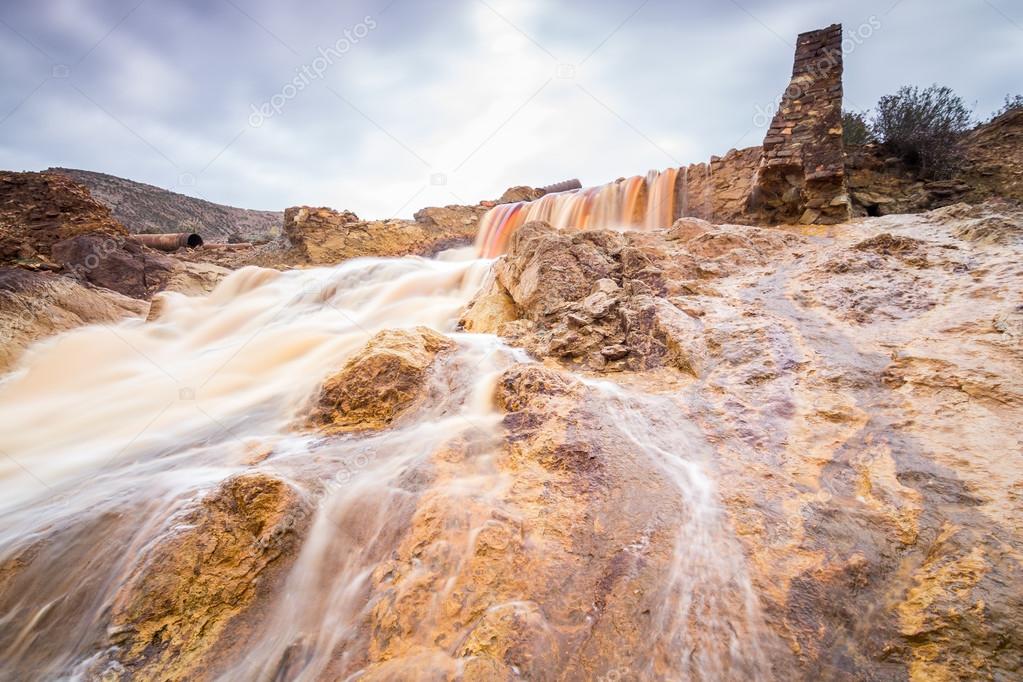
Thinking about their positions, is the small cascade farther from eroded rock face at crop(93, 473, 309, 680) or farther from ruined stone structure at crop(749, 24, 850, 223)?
eroded rock face at crop(93, 473, 309, 680)

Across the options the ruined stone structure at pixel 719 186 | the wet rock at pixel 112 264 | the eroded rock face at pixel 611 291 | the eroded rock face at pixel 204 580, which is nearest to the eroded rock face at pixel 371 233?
the wet rock at pixel 112 264

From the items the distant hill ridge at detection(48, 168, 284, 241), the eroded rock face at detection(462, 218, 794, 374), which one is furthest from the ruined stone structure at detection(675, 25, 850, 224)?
the distant hill ridge at detection(48, 168, 284, 241)

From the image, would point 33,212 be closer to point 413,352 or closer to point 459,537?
point 413,352

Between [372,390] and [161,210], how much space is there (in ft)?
102

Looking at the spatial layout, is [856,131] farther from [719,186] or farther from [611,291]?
[611,291]

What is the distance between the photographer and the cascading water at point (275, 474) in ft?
4.33

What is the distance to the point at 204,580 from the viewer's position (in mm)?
1527

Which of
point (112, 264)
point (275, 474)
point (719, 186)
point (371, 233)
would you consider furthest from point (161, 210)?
point (275, 474)

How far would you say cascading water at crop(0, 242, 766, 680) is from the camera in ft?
4.33

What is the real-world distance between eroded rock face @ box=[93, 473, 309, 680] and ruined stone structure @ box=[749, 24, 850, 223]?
22.8 ft

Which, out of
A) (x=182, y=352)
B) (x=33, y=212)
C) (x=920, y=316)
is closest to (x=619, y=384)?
(x=920, y=316)

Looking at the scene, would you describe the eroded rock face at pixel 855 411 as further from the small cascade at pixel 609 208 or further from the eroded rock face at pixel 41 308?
the eroded rock face at pixel 41 308

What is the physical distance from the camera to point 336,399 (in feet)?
8.65

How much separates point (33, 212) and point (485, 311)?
26.2ft
